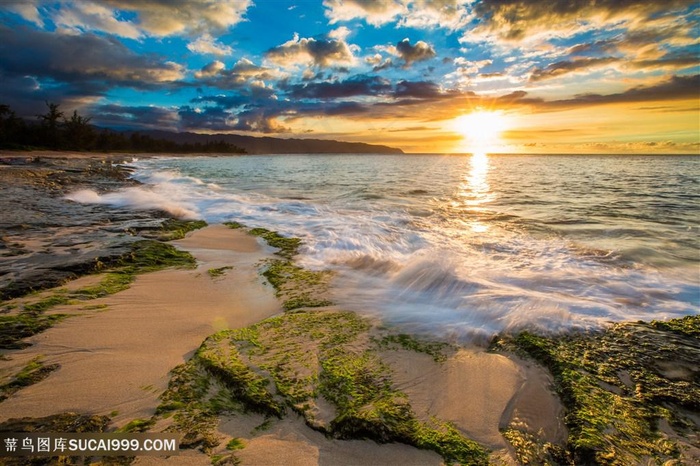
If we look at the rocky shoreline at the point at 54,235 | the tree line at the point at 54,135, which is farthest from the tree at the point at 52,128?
the rocky shoreline at the point at 54,235

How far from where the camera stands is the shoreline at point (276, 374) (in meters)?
2.27

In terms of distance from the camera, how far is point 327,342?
11.5 feet

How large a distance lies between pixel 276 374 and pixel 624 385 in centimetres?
318

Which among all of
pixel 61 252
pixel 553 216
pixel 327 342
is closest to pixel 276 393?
pixel 327 342

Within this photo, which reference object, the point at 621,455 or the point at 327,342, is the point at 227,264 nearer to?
the point at 327,342

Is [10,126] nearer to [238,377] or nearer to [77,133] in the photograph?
[77,133]

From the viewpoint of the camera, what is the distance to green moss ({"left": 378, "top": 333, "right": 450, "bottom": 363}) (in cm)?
343

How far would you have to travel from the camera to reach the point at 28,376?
2.62 metres

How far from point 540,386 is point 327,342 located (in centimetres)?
208

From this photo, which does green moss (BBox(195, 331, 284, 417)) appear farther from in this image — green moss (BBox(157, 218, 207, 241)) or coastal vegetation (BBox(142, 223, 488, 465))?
green moss (BBox(157, 218, 207, 241))

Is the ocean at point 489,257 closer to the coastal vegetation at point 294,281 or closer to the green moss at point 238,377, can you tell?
the coastal vegetation at point 294,281

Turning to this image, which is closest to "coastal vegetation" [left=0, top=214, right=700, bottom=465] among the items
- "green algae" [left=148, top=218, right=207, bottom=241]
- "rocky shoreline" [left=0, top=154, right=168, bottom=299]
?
"rocky shoreline" [left=0, top=154, right=168, bottom=299]

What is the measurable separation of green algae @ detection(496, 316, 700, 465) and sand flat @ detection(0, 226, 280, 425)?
126 inches

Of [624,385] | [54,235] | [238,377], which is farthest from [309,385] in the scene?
[54,235]
